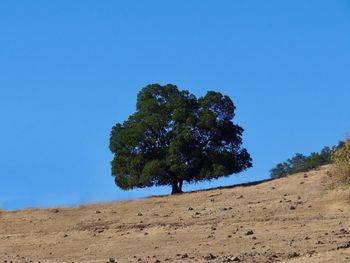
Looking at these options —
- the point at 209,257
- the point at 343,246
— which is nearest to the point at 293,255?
the point at 343,246

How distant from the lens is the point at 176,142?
1171 inches

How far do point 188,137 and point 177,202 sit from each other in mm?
4002

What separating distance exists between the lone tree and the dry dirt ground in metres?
2.03

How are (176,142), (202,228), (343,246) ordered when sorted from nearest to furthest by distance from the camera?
(343,246)
(202,228)
(176,142)

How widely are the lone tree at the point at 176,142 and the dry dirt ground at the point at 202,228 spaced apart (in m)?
2.03

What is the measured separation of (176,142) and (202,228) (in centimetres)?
912

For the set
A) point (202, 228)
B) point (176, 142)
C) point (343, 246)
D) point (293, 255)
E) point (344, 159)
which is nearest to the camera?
point (293, 255)

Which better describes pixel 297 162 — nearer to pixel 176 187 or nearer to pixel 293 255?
pixel 176 187

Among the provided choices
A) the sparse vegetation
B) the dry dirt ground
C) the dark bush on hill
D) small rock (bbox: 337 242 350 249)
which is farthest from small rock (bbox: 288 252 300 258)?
the dark bush on hill

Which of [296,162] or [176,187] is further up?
[296,162]

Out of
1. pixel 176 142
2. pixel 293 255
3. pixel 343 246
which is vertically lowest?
pixel 293 255

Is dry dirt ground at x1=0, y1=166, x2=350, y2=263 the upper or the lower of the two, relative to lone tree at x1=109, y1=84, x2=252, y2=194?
lower

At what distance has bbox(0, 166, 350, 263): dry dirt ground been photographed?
16562 millimetres

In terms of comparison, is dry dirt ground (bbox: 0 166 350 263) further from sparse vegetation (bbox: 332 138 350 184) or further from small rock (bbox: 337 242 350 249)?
sparse vegetation (bbox: 332 138 350 184)
